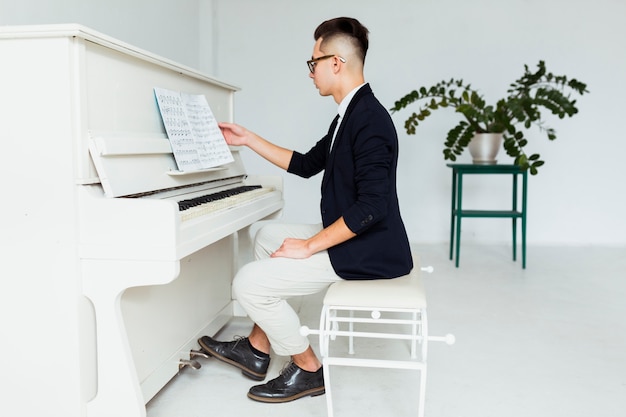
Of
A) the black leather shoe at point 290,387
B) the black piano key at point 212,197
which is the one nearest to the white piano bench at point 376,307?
the black leather shoe at point 290,387

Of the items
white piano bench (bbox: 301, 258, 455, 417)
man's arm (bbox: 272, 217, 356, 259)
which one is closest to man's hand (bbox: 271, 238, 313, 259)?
man's arm (bbox: 272, 217, 356, 259)

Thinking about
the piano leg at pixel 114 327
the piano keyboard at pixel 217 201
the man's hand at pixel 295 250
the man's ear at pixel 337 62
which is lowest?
the piano leg at pixel 114 327

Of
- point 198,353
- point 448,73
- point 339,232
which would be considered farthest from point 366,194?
point 448,73

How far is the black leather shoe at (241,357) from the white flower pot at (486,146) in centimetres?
246

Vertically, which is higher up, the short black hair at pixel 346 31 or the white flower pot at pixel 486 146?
the short black hair at pixel 346 31

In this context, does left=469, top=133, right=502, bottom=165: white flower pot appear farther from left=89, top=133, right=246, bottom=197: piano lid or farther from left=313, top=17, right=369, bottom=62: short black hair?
left=89, top=133, right=246, bottom=197: piano lid

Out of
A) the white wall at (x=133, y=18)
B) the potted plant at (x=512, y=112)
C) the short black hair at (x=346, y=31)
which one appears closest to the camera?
the short black hair at (x=346, y=31)

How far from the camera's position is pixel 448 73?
4.91 meters

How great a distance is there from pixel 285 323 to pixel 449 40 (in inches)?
143

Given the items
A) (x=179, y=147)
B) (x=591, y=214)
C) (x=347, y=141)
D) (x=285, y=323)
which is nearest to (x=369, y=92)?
(x=347, y=141)

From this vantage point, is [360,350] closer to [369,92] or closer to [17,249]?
[369,92]

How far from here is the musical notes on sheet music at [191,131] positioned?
6.52 ft

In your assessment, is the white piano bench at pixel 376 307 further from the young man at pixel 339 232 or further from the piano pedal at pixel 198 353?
the piano pedal at pixel 198 353

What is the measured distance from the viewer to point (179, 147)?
79.2 inches
